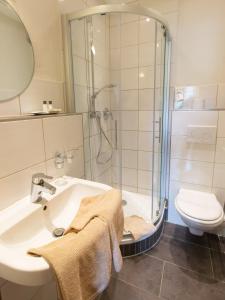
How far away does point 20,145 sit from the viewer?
101 centimetres

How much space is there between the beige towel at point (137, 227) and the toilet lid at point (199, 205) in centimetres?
34

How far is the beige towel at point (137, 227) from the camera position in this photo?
1.64 meters

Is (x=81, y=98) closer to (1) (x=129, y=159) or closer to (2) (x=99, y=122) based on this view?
(2) (x=99, y=122)

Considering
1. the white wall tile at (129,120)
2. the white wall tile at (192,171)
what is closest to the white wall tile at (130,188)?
the white wall tile at (192,171)


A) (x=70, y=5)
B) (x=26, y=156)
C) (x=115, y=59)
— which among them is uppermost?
(x=70, y=5)

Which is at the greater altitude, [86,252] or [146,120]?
[146,120]

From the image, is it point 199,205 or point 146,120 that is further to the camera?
point 146,120

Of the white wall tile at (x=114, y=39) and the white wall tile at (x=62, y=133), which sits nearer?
the white wall tile at (x=62, y=133)

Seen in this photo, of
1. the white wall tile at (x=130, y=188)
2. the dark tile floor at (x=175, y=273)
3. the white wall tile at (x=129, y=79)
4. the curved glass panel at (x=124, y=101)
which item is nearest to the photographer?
the dark tile floor at (x=175, y=273)

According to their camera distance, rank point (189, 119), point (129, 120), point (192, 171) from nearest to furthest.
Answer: point (189, 119) → point (192, 171) → point (129, 120)

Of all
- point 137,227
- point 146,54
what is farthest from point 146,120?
point 137,227

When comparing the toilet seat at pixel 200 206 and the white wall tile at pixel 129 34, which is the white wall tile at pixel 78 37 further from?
the toilet seat at pixel 200 206

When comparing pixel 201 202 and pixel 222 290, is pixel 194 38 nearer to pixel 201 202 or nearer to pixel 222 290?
pixel 201 202

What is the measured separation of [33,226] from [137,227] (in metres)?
1.02
